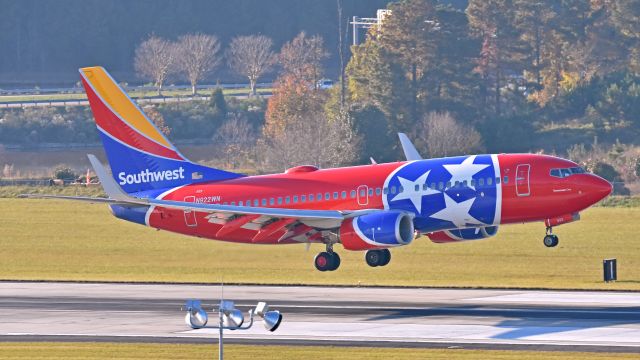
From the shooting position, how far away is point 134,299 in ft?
251

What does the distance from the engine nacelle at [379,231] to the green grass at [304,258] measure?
10.8 m

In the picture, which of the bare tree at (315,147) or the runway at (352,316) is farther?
the bare tree at (315,147)

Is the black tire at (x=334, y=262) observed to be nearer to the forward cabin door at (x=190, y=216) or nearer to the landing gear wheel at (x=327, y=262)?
the landing gear wheel at (x=327, y=262)

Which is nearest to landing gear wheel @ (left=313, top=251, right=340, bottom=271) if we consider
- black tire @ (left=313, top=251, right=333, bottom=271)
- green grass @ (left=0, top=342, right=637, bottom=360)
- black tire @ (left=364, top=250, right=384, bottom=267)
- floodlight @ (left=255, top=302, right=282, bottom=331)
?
black tire @ (left=313, top=251, right=333, bottom=271)

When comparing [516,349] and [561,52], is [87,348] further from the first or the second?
[561,52]

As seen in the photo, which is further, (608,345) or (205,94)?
(205,94)

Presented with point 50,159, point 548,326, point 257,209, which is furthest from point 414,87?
point 548,326

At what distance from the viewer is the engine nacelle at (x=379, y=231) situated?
237 ft

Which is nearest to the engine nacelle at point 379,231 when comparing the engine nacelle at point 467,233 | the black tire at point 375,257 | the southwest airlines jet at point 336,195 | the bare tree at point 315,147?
the southwest airlines jet at point 336,195

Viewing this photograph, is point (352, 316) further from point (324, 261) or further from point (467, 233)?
point (467, 233)

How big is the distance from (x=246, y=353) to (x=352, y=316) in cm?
1074

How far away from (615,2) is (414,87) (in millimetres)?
→ 29308

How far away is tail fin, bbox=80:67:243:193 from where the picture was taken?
8062 centimetres

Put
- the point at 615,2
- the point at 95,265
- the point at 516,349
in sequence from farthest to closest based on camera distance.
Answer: the point at 615,2 < the point at 95,265 < the point at 516,349
